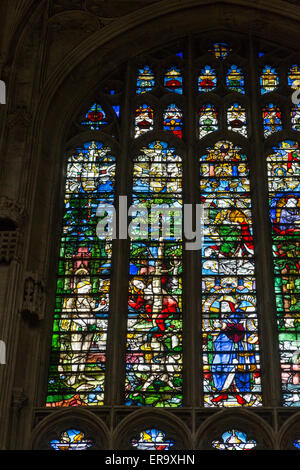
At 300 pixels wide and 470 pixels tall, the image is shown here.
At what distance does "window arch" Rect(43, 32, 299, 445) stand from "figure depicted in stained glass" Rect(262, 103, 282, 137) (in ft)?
0.08

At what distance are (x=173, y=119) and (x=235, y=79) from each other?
1496 millimetres

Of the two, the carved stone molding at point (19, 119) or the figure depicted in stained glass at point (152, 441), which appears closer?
the figure depicted in stained glass at point (152, 441)

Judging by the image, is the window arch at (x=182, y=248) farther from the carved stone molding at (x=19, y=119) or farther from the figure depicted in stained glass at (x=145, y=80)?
the carved stone molding at (x=19, y=119)

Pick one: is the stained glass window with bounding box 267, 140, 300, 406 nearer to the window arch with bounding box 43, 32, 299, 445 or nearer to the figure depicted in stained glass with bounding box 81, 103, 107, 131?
the window arch with bounding box 43, 32, 299, 445

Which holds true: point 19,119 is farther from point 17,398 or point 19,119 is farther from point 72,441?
point 72,441

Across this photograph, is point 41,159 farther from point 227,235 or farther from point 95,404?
point 95,404

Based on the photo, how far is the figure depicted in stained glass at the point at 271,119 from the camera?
17875 mm

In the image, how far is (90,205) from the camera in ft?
55.8

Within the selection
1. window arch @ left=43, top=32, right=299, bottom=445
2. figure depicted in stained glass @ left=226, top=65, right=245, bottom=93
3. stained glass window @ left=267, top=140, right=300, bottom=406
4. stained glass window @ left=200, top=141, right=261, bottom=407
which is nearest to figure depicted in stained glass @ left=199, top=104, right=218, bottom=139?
window arch @ left=43, top=32, right=299, bottom=445

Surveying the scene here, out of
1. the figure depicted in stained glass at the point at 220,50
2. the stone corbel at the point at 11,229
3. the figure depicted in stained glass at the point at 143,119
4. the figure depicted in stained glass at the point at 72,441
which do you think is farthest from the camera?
the figure depicted in stained glass at the point at 220,50

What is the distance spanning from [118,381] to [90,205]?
3434 mm

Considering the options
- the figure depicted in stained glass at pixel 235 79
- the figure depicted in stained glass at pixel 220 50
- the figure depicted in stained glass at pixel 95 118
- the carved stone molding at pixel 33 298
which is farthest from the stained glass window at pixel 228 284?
the carved stone molding at pixel 33 298

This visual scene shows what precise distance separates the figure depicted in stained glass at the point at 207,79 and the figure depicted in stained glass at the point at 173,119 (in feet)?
1.99

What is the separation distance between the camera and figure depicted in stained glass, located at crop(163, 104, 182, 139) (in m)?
18.0
